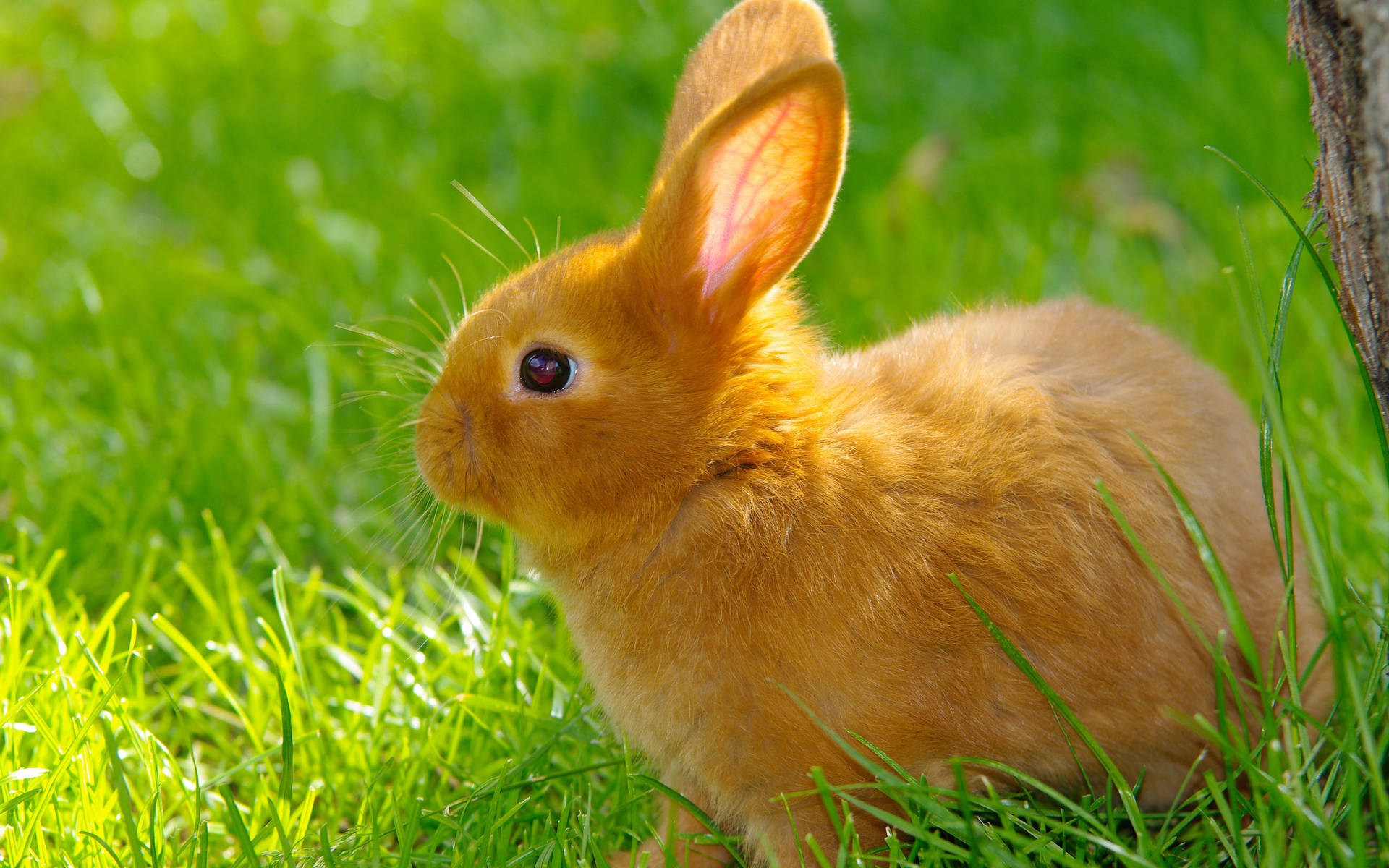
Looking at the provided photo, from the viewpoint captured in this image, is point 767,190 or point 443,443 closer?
point 767,190

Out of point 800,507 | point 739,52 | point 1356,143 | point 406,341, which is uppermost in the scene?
point 739,52

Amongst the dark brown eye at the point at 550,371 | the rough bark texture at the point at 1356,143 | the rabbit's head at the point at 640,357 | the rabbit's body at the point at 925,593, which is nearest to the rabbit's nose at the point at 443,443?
the rabbit's head at the point at 640,357

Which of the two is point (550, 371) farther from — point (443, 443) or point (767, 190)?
point (767, 190)

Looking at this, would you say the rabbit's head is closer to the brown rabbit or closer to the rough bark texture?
the brown rabbit

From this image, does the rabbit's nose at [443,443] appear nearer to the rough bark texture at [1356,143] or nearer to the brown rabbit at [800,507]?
the brown rabbit at [800,507]

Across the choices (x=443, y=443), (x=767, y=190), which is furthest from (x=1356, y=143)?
(x=443, y=443)
